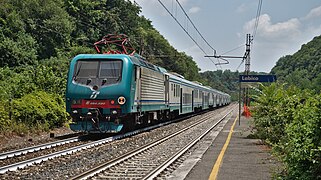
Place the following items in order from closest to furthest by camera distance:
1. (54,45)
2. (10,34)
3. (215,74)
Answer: (10,34)
(54,45)
(215,74)

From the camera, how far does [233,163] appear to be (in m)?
11.7

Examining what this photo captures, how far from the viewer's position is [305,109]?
280 inches

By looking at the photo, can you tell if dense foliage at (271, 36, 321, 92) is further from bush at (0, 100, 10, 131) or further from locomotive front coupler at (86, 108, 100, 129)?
bush at (0, 100, 10, 131)

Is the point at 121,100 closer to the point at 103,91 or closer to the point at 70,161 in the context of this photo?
the point at 103,91

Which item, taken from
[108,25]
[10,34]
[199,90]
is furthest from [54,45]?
[199,90]

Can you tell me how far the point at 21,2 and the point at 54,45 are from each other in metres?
8.21

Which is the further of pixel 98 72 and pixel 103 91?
pixel 98 72

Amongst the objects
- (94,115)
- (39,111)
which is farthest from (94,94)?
(39,111)

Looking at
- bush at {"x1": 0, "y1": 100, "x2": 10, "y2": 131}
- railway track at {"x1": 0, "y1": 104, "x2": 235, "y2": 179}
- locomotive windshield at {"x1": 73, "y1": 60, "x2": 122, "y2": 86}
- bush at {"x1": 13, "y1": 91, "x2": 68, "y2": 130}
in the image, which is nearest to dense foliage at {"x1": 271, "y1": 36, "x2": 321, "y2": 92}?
railway track at {"x1": 0, "y1": 104, "x2": 235, "y2": 179}

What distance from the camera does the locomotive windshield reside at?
18.2 meters

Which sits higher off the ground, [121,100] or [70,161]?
[121,100]

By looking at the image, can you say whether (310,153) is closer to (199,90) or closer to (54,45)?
(199,90)

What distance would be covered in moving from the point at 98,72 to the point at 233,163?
8.24 meters

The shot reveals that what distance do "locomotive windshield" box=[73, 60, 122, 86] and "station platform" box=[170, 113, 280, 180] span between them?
465 cm
